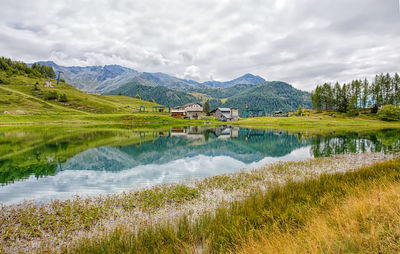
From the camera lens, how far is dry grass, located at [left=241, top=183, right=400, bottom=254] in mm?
4137

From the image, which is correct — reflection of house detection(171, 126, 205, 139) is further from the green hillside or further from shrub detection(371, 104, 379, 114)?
shrub detection(371, 104, 379, 114)

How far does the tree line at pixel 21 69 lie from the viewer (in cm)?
14206

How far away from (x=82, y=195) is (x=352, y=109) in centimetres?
12664

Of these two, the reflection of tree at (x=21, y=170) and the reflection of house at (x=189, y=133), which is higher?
the reflection of tree at (x=21, y=170)

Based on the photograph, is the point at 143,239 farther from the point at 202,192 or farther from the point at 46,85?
the point at 46,85

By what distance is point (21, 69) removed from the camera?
15612 centimetres

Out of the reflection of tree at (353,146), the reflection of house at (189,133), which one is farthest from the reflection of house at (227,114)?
the reflection of tree at (353,146)

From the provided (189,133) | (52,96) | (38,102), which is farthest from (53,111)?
(189,133)

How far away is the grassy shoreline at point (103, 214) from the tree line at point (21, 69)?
183m

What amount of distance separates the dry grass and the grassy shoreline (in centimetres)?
208

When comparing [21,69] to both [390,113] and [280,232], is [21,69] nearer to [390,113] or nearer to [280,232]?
[280,232]

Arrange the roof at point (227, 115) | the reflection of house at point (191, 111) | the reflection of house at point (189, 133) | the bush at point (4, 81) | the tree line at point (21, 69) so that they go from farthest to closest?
the tree line at point (21, 69), the bush at point (4, 81), the reflection of house at point (191, 111), the roof at point (227, 115), the reflection of house at point (189, 133)

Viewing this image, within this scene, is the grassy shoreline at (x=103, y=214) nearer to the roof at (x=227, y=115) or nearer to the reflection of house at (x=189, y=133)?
the reflection of house at (x=189, y=133)

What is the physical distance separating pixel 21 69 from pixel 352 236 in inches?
8553
